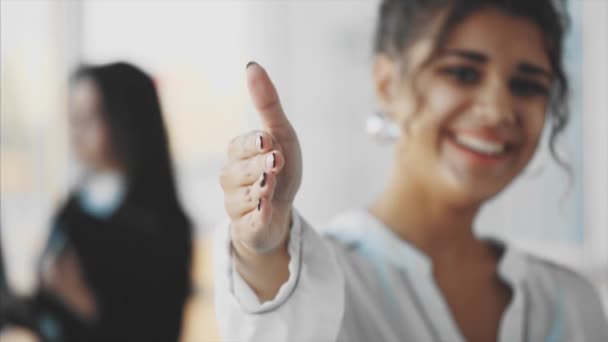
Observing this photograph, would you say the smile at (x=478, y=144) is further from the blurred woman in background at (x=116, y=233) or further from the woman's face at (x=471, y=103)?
the blurred woman in background at (x=116, y=233)

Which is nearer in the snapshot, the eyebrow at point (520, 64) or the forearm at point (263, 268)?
the forearm at point (263, 268)

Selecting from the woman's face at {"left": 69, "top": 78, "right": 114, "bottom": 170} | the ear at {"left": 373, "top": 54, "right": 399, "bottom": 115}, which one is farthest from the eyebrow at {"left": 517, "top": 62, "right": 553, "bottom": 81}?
the woman's face at {"left": 69, "top": 78, "right": 114, "bottom": 170}

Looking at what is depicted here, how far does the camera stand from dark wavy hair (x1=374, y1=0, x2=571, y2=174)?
1.82 ft

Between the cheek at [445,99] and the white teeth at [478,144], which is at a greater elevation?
the cheek at [445,99]

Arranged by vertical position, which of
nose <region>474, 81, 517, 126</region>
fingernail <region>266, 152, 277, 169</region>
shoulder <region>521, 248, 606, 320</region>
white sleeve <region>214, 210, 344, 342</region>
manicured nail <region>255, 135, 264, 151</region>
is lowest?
Answer: shoulder <region>521, 248, 606, 320</region>

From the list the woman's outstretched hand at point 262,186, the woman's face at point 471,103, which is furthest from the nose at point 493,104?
the woman's outstretched hand at point 262,186

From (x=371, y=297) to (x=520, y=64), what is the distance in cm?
25

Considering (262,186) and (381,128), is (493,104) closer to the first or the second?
(381,128)

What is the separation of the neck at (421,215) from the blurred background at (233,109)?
3 cm

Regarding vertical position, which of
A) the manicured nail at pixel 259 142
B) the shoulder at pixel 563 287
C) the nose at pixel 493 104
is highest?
the manicured nail at pixel 259 142

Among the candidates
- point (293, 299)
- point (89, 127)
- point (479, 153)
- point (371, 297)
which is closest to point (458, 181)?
point (479, 153)

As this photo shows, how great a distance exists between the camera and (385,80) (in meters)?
0.58

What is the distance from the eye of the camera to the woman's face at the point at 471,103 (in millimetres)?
553

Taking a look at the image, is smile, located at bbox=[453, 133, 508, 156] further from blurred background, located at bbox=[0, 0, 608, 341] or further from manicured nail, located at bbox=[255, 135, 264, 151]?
manicured nail, located at bbox=[255, 135, 264, 151]
